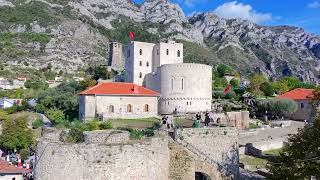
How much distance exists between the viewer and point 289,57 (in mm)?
185125

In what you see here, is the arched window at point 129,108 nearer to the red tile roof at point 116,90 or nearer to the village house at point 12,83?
the red tile roof at point 116,90

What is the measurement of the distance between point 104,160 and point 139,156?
4.22 ft

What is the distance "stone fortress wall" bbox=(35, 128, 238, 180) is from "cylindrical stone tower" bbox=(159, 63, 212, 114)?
22.3 m

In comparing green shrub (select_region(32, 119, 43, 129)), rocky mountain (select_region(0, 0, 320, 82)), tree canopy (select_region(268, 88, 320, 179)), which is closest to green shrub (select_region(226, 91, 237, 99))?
green shrub (select_region(32, 119, 43, 129))

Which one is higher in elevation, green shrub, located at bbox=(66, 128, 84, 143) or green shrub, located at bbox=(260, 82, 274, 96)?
green shrub, located at bbox=(260, 82, 274, 96)

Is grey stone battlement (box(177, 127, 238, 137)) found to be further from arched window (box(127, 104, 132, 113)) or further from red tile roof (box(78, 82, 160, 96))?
arched window (box(127, 104, 132, 113))

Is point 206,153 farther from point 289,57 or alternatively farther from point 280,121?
point 289,57

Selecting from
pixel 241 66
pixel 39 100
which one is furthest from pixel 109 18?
pixel 39 100

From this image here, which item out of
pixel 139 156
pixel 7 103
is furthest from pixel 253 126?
pixel 7 103

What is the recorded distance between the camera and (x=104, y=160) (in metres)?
14.3

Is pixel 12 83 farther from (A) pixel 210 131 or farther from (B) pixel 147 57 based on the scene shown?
(A) pixel 210 131

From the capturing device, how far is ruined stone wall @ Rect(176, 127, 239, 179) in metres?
16.7

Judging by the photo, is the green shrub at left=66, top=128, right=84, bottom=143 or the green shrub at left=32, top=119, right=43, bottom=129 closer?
the green shrub at left=66, top=128, right=84, bottom=143

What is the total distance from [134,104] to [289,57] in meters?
162
